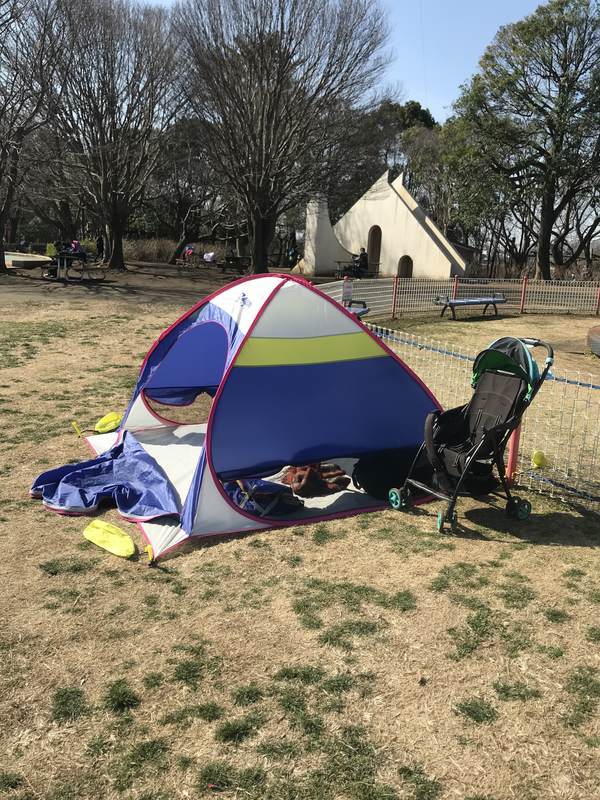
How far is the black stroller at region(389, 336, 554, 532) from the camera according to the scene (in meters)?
5.11

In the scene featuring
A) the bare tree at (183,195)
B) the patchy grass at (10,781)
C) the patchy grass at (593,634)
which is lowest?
the patchy grass at (10,781)

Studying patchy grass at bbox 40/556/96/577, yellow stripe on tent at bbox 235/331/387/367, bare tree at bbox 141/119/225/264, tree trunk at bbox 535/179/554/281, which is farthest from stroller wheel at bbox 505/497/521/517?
bare tree at bbox 141/119/225/264

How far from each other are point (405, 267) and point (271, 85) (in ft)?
31.9

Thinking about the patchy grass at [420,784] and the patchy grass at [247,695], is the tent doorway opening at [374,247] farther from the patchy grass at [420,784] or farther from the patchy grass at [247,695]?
the patchy grass at [420,784]

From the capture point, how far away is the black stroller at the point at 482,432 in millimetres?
5109

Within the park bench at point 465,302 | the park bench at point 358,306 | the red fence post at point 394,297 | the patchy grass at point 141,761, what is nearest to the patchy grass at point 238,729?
the patchy grass at point 141,761

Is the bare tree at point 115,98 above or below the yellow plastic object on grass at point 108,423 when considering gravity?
above

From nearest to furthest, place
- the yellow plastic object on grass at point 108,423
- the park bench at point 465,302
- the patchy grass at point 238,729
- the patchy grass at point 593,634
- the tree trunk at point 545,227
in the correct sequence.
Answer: the patchy grass at point 238,729, the patchy grass at point 593,634, the yellow plastic object on grass at point 108,423, the park bench at point 465,302, the tree trunk at point 545,227

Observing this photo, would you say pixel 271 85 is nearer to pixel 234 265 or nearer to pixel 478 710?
pixel 234 265

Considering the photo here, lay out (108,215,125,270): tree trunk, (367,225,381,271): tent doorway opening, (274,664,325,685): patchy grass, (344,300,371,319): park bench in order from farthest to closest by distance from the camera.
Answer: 1. (367,225,381,271): tent doorway opening
2. (108,215,125,270): tree trunk
3. (344,300,371,319): park bench
4. (274,664,325,685): patchy grass

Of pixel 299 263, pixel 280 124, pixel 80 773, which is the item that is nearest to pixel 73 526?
pixel 80 773

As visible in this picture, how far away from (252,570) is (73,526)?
157cm

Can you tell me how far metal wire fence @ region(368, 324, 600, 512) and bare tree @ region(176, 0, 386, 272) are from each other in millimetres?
15044

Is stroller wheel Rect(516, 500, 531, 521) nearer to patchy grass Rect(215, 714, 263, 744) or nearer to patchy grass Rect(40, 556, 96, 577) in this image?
patchy grass Rect(215, 714, 263, 744)
